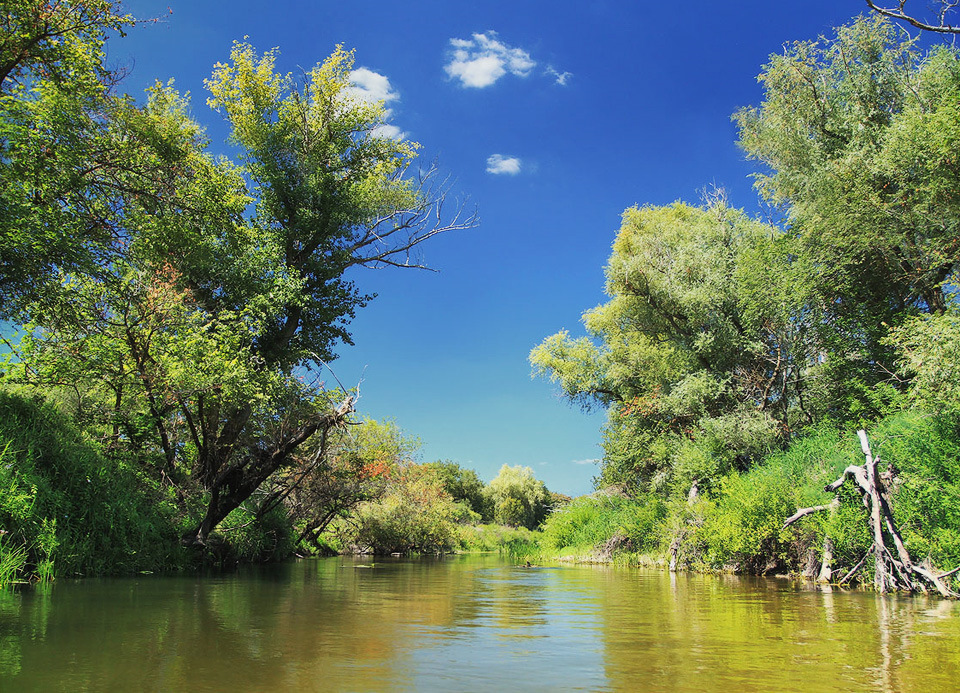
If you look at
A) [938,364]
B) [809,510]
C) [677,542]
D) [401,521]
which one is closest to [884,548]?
[809,510]

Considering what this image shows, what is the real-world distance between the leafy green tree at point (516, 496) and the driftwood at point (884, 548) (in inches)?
2292

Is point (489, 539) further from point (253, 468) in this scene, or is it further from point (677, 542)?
point (253, 468)

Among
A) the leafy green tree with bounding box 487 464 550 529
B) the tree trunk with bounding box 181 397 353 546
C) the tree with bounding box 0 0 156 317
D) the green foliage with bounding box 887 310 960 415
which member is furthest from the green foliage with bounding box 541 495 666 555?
the leafy green tree with bounding box 487 464 550 529

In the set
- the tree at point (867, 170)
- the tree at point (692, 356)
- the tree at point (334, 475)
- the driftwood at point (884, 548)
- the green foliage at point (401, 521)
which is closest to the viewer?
the driftwood at point (884, 548)

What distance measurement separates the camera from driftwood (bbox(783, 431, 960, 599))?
8.30 metres

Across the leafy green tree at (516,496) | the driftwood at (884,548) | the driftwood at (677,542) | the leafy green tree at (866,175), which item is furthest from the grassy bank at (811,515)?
the leafy green tree at (516,496)

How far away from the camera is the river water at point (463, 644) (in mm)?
2840

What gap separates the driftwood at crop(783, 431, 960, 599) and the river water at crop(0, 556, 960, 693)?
125 centimetres

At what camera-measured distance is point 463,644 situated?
4.04 metres

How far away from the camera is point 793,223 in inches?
750

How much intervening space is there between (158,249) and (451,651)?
46.1ft

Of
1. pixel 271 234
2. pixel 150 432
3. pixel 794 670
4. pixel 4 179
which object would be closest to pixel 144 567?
pixel 150 432

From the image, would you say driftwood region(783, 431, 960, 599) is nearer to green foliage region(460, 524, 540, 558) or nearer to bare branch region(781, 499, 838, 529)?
bare branch region(781, 499, 838, 529)

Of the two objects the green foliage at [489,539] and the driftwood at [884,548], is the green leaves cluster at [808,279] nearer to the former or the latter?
the driftwood at [884,548]
